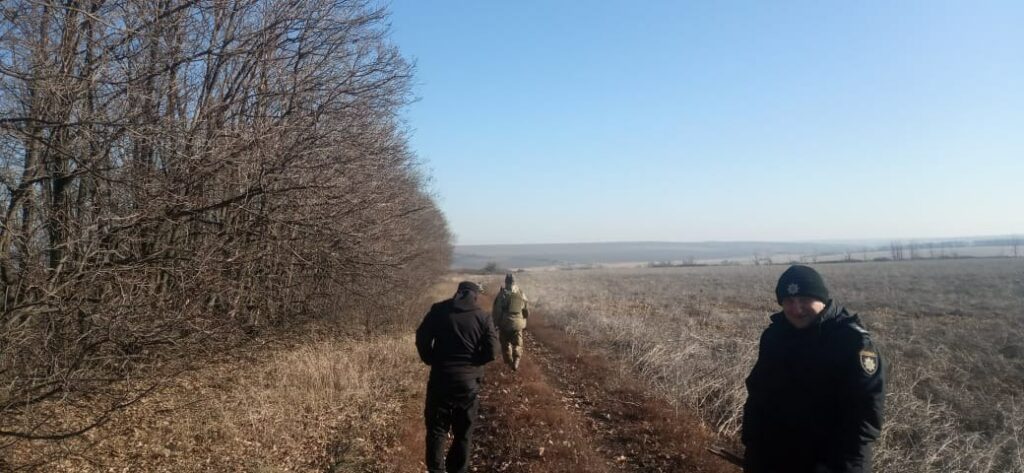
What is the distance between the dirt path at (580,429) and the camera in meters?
6.70

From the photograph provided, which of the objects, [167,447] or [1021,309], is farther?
[1021,309]

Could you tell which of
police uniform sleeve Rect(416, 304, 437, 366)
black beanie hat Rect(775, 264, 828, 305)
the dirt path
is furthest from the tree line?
black beanie hat Rect(775, 264, 828, 305)

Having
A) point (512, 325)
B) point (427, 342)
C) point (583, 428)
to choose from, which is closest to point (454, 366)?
point (427, 342)

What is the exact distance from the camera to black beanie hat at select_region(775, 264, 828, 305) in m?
3.33

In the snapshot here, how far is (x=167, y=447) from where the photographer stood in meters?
6.75

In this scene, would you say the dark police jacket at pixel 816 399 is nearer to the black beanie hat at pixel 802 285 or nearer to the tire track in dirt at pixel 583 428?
the black beanie hat at pixel 802 285

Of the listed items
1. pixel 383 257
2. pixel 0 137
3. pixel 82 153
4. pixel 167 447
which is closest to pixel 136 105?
pixel 82 153

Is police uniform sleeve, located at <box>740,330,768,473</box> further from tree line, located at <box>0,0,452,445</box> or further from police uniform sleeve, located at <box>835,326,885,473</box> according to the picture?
tree line, located at <box>0,0,452,445</box>

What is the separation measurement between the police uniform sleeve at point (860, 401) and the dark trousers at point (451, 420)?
3.32 meters

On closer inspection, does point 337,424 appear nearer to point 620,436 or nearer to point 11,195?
point 620,436

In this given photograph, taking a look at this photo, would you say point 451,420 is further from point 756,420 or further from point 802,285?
point 802,285

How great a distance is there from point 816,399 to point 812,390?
2.0 inches

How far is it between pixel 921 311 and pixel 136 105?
2864 centimetres

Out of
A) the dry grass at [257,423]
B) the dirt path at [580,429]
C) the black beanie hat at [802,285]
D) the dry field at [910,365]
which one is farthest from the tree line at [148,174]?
the dry field at [910,365]
